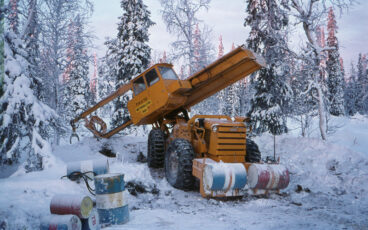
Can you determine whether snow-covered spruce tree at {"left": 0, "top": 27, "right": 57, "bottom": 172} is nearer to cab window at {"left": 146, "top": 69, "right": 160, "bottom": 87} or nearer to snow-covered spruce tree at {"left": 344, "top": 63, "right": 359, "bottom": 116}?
cab window at {"left": 146, "top": 69, "right": 160, "bottom": 87}

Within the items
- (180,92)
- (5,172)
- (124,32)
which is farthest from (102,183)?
(124,32)

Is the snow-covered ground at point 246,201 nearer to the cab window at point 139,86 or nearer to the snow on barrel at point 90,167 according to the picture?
the snow on barrel at point 90,167

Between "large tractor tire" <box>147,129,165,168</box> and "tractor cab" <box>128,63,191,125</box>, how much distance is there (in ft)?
2.17

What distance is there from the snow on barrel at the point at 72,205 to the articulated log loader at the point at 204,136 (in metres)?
3.01

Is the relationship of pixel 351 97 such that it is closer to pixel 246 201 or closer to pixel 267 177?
pixel 267 177

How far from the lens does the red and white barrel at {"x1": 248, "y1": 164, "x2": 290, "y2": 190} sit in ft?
23.7

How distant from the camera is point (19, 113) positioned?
8.94 m

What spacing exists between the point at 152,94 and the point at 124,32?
465 inches

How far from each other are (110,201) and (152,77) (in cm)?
487

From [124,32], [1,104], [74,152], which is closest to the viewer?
[1,104]

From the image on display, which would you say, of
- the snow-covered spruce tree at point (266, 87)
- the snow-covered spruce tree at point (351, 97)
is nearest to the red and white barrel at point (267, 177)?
the snow-covered spruce tree at point (266, 87)

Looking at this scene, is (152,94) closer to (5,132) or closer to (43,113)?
(43,113)

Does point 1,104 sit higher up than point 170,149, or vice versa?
point 1,104

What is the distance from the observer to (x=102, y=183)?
5.51 meters
